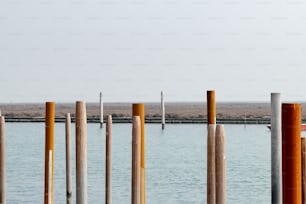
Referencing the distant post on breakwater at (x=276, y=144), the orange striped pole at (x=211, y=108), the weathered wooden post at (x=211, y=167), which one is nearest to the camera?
the distant post on breakwater at (x=276, y=144)

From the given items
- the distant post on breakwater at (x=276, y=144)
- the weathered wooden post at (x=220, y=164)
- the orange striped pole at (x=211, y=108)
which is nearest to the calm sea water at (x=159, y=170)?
the orange striped pole at (x=211, y=108)

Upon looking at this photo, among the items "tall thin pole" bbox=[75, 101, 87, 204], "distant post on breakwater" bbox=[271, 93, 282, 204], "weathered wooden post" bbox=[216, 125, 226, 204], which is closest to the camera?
"distant post on breakwater" bbox=[271, 93, 282, 204]

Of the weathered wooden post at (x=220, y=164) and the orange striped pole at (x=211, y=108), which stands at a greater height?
the orange striped pole at (x=211, y=108)

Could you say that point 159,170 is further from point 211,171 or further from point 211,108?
point 211,171

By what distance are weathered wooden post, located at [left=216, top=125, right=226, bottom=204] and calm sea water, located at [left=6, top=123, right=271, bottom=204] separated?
16.9 metres

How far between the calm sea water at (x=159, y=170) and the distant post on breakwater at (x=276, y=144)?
1735 cm

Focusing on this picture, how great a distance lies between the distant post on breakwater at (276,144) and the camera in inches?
494

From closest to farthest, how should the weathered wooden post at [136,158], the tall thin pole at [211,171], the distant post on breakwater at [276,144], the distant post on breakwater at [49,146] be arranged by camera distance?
the distant post on breakwater at [276,144], the tall thin pole at [211,171], the weathered wooden post at [136,158], the distant post on breakwater at [49,146]

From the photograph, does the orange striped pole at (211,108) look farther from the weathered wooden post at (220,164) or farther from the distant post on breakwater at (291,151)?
the distant post on breakwater at (291,151)

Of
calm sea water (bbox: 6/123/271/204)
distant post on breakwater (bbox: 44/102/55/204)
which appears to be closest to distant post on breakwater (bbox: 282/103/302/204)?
distant post on breakwater (bbox: 44/102/55/204)

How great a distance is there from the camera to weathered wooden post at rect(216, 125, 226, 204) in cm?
1290

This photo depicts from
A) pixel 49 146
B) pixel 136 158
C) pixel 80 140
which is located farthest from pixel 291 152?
pixel 49 146

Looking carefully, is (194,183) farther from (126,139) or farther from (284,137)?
(126,139)

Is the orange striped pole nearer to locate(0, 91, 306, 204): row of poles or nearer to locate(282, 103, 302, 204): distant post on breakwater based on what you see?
locate(0, 91, 306, 204): row of poles
